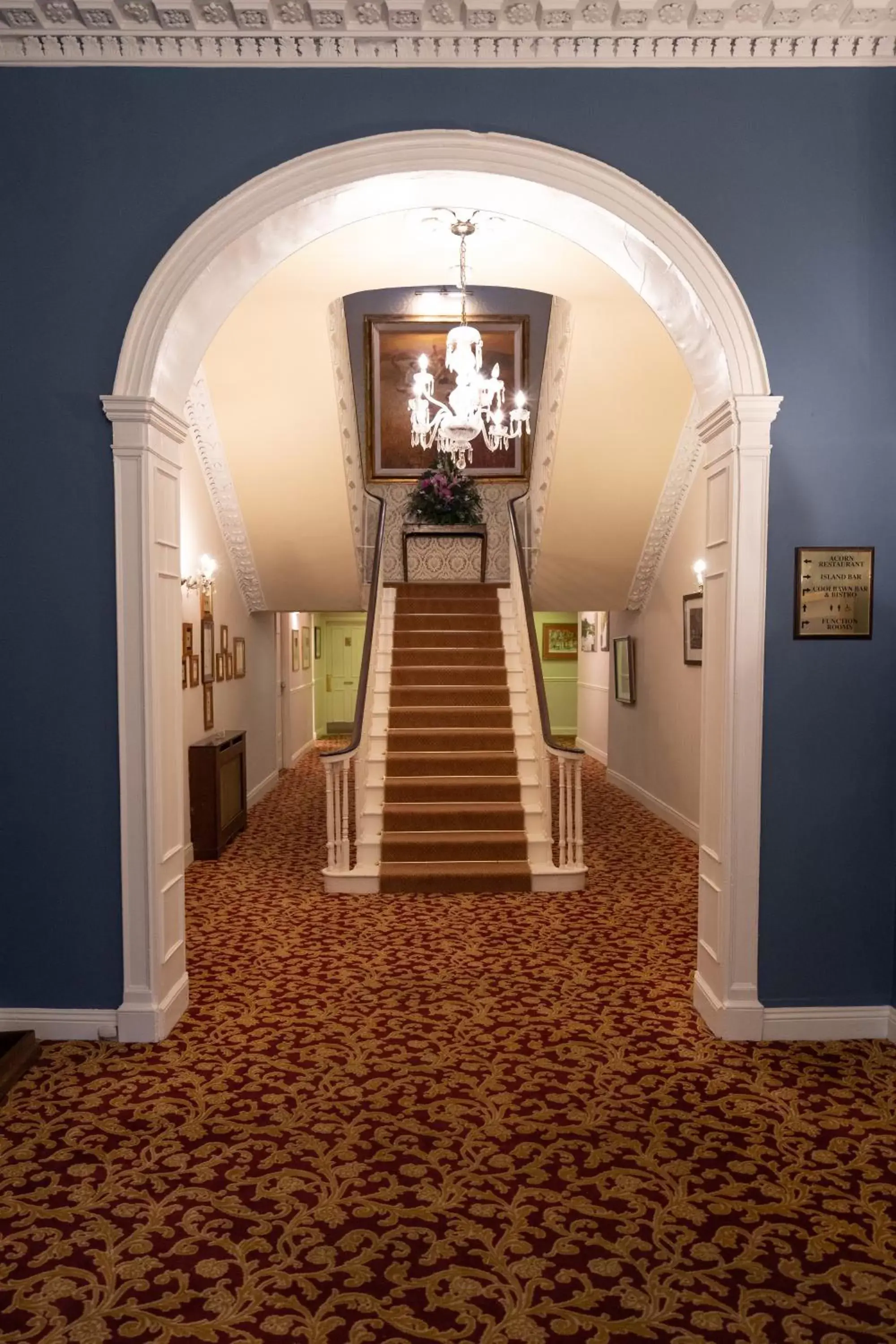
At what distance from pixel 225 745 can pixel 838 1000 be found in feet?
16.5

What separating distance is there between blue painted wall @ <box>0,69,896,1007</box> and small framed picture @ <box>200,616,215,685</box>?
3558 millimetres

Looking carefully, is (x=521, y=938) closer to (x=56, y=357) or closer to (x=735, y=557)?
(x=735, y=557)

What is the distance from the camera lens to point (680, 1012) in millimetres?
4141

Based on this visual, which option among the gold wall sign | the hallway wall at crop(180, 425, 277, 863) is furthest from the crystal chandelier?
the gold wall sign

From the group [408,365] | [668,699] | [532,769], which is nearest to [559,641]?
[408,365]

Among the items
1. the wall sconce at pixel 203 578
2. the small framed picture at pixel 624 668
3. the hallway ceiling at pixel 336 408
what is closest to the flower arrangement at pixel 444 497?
the hallway ceiling at pixel 336 408

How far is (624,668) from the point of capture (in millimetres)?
9898

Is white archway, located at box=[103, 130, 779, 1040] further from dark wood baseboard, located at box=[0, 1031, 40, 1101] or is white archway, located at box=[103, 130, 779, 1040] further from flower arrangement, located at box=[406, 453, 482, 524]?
flower arrangement, located at box=[406, 453, 482, 524]

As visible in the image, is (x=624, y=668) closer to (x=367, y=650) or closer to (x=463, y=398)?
(x=367, y=650)

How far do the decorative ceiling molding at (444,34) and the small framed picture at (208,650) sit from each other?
4308mm

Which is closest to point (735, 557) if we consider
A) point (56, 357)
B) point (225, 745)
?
point (56, 357)

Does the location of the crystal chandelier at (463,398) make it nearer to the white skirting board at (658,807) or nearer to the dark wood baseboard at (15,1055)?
the white skirting board at (658,807)

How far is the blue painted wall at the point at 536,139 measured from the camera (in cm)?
365

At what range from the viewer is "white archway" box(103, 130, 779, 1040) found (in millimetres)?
3627
